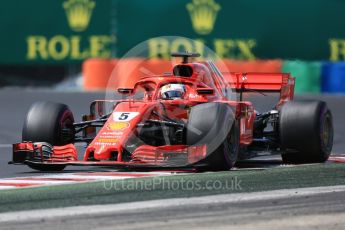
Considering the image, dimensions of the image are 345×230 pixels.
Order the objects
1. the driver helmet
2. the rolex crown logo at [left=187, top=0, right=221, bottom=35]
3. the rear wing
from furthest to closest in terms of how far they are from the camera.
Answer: the rolex crown logo at [left=187, top=0, right=221, bottom=35]
the rear wing
the driver helmet

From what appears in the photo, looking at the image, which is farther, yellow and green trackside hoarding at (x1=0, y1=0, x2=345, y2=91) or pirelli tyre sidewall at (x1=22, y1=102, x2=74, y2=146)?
yellow and green trackside hoarding at (x1=0, y1=0, x2=345, y2=91)

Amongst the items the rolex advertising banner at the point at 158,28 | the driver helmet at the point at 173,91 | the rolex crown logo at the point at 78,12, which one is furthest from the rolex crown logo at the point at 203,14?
the driver helmet at the point at 173,91

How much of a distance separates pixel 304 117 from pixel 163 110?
1522 mm

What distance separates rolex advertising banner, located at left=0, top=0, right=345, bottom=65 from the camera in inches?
976

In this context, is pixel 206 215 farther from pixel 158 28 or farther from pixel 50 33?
pixel 50 33

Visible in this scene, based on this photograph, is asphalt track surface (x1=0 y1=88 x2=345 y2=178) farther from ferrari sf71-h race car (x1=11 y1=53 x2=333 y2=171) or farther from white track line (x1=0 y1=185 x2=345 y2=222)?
white track line (x1=0 y1=185 x2=345 y2=222)

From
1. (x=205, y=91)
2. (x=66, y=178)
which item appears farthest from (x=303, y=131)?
(x=66, y=178)

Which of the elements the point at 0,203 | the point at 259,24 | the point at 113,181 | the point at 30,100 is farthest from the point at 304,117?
the point at 259,24

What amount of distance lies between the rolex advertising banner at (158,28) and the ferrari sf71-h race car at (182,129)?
1143cm

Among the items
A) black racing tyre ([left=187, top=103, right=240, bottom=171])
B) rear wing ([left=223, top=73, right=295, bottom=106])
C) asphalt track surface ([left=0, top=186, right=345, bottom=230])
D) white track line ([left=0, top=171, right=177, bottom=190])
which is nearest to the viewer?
asphalt track surface ([left=0, top=186, right=345, bottom=230])

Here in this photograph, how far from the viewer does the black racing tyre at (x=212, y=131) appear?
1088cm

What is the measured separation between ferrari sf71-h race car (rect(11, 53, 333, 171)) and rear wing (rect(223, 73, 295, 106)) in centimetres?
1

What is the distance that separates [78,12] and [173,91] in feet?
42.9

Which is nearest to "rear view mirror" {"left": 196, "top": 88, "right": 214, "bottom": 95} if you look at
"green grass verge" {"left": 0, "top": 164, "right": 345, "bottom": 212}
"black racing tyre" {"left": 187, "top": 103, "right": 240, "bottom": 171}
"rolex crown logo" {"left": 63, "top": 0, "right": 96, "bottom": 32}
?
"black racing tyre" {"left": 187, "top": 103, "right": 240, "bottom": 171}
